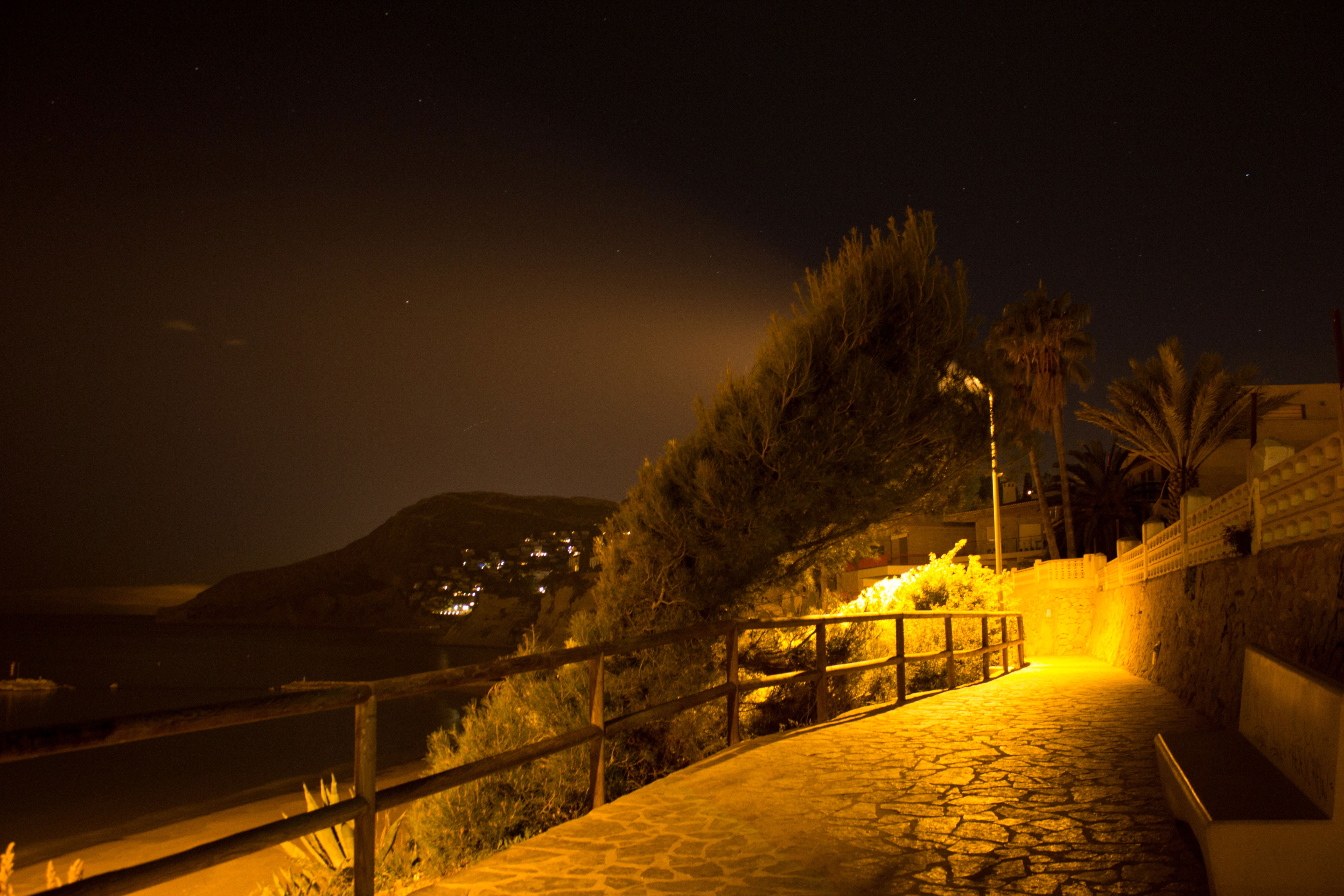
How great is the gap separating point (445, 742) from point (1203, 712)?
7427 mm

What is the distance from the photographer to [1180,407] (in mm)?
Result: 28859

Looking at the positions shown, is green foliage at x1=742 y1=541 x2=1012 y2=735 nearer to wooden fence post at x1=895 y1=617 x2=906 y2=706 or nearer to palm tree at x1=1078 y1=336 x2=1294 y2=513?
wooden fence post at x1=895 y1=617 x2=906 y2=706

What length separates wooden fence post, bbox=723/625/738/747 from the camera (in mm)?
6898

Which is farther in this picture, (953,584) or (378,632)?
(378,632)

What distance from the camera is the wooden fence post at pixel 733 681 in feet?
22.6

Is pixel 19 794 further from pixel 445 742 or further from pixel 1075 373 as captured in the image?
pixel 1075 373

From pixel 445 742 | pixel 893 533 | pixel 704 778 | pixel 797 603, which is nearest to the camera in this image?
pixel 704 778

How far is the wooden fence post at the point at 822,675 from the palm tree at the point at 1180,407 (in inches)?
969

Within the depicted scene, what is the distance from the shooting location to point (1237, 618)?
29.2ft

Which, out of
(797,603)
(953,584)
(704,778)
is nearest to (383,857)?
(704,778)

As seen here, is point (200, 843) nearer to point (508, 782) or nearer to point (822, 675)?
point (508, 782)

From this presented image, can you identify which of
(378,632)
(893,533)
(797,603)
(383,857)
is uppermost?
(893,533)

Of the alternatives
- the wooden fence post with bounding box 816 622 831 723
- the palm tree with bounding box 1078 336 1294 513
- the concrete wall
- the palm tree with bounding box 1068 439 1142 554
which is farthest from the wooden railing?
the palm tree with bounding box 1068 439 1142 554

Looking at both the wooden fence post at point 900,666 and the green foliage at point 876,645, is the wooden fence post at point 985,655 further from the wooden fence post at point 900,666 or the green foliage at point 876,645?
the wooden fence post at point 900,666
